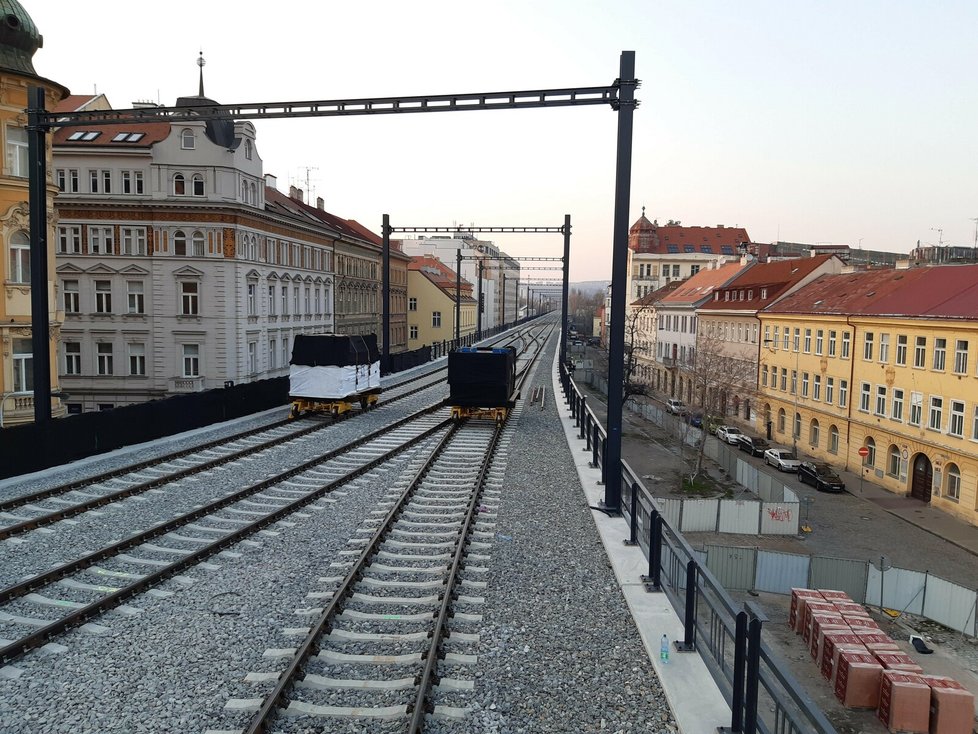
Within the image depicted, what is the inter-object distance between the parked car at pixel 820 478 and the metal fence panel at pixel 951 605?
15.2 m

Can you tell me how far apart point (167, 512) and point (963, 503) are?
97.1 feet

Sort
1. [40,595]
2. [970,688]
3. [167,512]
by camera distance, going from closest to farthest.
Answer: [40,595]
[167,512]
[970,688]

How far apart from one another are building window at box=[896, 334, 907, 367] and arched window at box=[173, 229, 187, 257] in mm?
35090

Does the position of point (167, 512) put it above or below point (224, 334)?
below

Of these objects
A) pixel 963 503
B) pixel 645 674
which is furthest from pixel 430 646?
pixel 963 503

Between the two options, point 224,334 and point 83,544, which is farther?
point 224,334

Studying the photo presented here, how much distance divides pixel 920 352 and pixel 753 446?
38.0 feet

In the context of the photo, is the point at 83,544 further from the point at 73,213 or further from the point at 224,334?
the point at 73,213

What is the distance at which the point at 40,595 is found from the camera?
8617 mm

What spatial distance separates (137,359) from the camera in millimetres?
37250

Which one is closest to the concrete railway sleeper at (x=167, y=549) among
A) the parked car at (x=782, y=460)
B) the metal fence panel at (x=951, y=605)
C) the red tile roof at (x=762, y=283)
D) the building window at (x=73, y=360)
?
the metal fence panel at (x=951, y=605)

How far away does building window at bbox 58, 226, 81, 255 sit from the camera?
1414 inches

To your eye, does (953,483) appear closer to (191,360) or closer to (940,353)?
(940,353)

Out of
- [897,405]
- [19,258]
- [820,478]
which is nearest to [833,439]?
[897,405]
